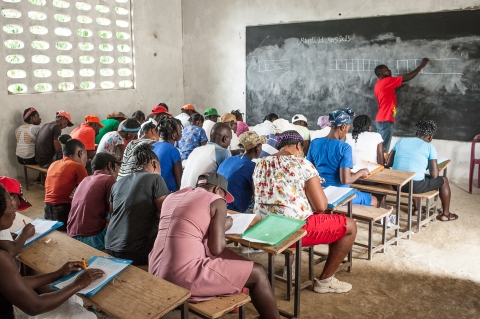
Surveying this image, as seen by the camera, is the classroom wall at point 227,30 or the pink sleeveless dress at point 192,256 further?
the classroom wall at point 227,30

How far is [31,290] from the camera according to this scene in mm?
2039

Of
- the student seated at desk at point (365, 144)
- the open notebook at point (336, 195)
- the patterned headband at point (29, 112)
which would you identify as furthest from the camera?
the patterned headband at point (29, 112)

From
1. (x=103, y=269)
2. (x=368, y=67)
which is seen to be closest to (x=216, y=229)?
(x=103, y=269)

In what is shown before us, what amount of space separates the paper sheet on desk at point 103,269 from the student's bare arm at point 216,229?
18.7 inches

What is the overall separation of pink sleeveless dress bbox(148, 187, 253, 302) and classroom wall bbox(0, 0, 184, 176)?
19.2ft

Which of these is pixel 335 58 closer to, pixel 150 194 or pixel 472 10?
pixel 472 10

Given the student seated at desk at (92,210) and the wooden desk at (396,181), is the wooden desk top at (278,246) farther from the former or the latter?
the wooden desk at (396,181)

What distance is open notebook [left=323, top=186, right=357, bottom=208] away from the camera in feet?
11.6

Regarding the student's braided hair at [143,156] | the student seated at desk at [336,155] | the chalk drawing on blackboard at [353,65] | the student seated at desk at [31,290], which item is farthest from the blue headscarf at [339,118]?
the chalk drawing on blackboard at [353,65]

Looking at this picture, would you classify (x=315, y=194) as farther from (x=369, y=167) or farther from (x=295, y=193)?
(x=369, y=167)

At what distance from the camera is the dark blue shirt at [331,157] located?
13.6ft

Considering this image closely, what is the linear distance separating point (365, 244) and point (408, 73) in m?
3.57

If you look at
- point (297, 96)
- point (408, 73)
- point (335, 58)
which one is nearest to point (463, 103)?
point (408, 73)

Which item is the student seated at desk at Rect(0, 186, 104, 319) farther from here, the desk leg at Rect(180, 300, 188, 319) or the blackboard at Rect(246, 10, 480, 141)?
the blackboard at Rect(246, 10, 480, 141)
